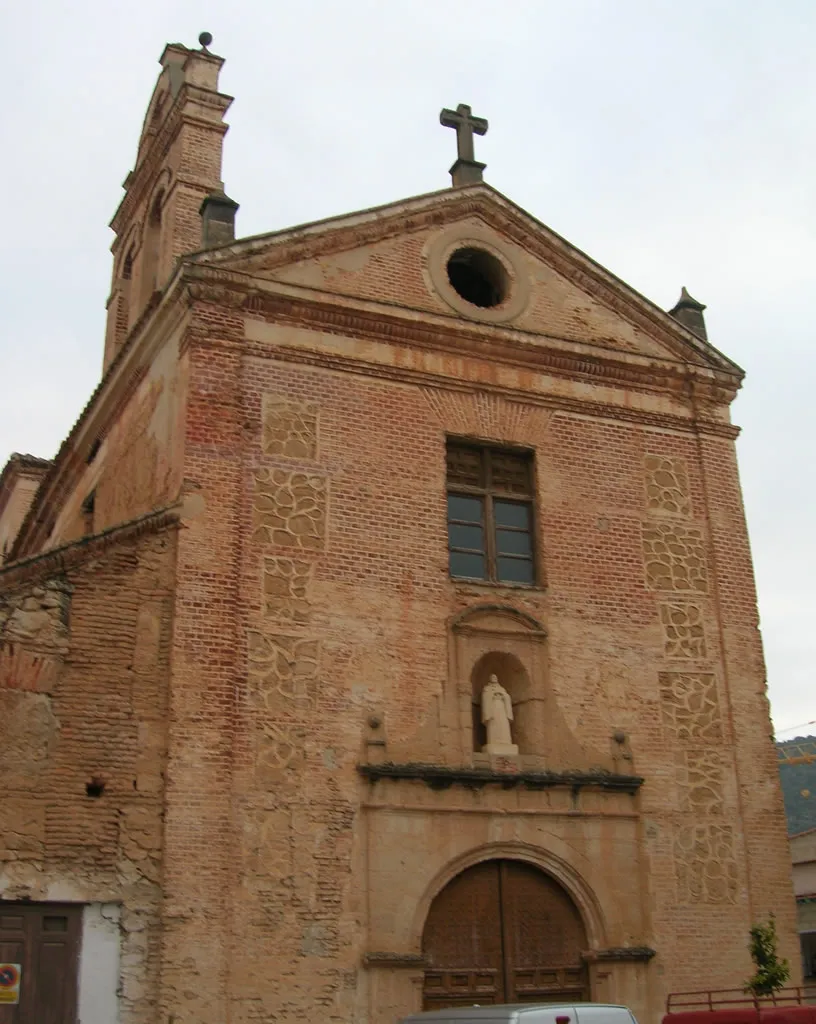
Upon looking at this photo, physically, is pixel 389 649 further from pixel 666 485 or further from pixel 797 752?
pixel 797 752

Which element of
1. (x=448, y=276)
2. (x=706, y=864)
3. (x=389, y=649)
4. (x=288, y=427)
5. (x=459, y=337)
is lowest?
(x=706, y=864)

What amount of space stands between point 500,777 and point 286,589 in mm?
2977

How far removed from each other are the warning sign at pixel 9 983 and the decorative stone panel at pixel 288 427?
18.5 ft

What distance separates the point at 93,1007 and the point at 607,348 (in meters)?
9.66

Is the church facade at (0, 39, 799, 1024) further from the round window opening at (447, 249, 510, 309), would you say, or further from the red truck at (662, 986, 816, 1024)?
the red truck at (662, 986, 816, 1024)

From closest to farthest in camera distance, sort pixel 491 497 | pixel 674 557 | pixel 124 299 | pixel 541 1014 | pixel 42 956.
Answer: pixel 541 1014, pixel 42 956, pixel 491 497, pixel 674 557, pixel 124 299

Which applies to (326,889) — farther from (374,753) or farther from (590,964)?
(590,964)

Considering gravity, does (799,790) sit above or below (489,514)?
above

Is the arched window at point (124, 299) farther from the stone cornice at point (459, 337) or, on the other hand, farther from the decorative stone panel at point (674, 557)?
the decorative stone panel at point (674, 557)

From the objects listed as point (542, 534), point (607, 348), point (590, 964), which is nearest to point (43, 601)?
point (542, 534)

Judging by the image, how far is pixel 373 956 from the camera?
38.6ft

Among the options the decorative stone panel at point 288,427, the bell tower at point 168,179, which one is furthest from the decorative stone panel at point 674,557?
the bell tower at point 168,179

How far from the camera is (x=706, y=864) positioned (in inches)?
536

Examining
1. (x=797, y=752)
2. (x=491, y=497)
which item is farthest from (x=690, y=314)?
(x=797, y=752)
